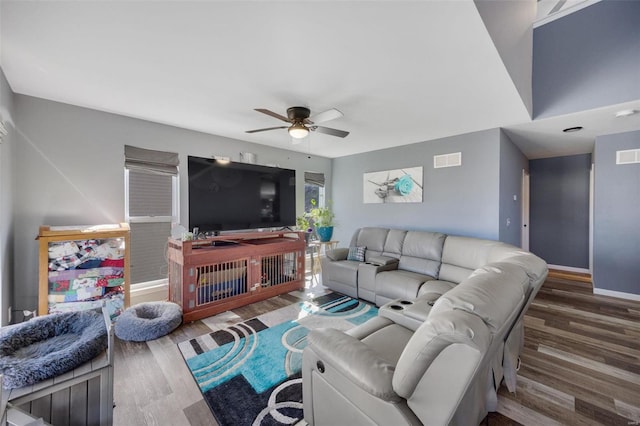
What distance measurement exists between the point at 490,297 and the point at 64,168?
4102 mm

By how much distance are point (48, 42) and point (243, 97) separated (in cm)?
141

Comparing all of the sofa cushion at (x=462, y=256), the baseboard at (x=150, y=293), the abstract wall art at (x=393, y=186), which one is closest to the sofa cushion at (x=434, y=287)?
the sofa cushion at (x=462, y=256)

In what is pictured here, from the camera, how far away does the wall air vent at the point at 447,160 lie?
3.90m

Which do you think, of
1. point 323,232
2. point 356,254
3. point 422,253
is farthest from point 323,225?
point 422,253

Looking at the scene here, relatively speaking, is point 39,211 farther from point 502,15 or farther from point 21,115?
point 502,15

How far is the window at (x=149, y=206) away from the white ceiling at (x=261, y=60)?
0.57m

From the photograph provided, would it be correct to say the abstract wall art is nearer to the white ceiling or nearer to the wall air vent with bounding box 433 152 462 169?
the wall air vent with bounding box 433 152 462 169

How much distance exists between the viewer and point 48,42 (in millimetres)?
1747

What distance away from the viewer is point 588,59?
289cm

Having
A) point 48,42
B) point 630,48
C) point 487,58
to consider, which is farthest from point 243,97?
point 630,48

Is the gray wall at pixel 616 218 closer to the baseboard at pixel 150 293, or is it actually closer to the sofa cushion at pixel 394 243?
the sofa cushion at pixel 394 243

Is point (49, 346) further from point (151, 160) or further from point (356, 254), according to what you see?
point (356, 254)

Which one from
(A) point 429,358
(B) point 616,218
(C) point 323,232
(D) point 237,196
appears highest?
(D) point 237,196

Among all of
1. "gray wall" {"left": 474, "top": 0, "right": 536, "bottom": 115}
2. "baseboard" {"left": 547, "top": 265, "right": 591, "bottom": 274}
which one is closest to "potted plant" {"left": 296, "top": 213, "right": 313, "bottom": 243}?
"gray wall" {"left": 474, "top": 0, "right": 536, "bottom": 115}
